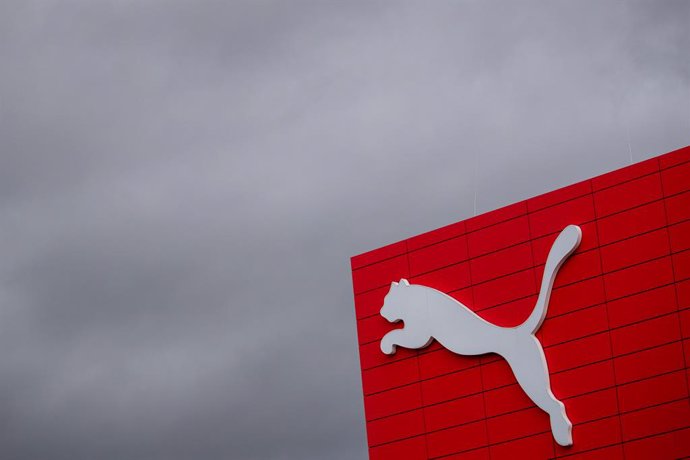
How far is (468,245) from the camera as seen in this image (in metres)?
56.2

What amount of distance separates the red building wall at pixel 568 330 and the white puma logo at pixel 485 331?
1.14 feet

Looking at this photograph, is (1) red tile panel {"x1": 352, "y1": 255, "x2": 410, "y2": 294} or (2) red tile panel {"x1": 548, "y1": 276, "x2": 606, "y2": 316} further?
(1) red tile panel {"x1": 352, "y1": 255, "x2": 410, "y2": 294}

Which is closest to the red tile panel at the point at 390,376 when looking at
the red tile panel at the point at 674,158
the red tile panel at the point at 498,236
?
the red tile panel at the point at 498,236

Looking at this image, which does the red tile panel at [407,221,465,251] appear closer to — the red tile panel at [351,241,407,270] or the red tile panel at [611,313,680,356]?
the red tile panel at [351,241,407,270]

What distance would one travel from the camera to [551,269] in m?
53.1

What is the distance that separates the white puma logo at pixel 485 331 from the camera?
52312mm

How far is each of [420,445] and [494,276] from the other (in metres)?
6.82

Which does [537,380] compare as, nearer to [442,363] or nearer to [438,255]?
[442,363]

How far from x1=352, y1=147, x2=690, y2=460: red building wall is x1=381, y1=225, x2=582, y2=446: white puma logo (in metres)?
0.35

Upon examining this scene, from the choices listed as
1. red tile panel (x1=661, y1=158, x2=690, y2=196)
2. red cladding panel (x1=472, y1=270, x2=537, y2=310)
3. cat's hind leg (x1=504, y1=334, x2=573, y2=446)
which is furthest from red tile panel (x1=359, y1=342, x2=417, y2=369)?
red tile panel (x1=661, y1=158, x2=690, y2=196)

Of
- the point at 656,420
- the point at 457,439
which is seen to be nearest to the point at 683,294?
the point at 656,420

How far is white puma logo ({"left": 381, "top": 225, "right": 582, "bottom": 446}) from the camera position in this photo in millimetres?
52312

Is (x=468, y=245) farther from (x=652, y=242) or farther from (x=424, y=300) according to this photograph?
(x=652, y=242)

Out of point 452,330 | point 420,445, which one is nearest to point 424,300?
point 452,330
